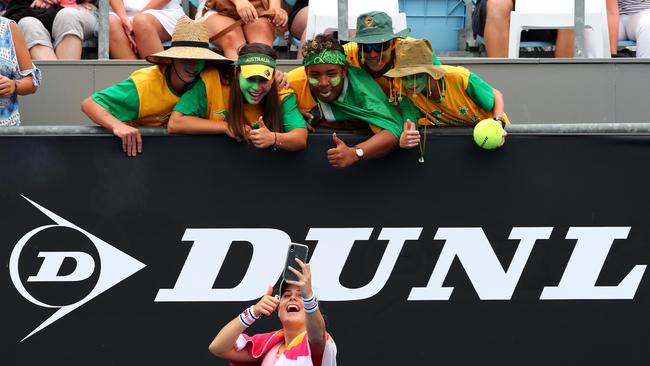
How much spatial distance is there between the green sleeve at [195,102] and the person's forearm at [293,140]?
44cm

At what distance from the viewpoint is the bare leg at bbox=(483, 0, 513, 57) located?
713cm

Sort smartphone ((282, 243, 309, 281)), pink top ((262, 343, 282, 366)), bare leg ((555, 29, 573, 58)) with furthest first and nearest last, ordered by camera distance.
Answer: bare leg ((555, 29, 573, 58)), pink top ((262, 343, 282, 366)), smartphone ((282, 243, 309, 281))

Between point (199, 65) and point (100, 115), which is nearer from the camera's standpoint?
point (100, 115)

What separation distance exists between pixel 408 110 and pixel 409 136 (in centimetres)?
25

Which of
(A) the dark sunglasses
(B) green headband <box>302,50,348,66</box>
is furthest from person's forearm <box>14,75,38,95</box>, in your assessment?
(A) the dark sunglasses

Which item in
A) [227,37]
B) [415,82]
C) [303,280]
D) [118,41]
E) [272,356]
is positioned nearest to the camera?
[303,280]

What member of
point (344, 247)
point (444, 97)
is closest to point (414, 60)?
point (444, 97)

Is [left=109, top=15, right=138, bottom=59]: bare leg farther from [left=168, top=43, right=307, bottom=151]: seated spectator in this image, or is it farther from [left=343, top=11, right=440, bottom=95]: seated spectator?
[left=343, top=11, right=440, bottom=95]: seated spectator

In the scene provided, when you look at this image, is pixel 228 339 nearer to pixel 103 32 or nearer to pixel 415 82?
pixel 415 82

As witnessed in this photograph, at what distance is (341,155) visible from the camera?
218 inches

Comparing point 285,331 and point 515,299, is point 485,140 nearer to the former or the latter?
point 515,299

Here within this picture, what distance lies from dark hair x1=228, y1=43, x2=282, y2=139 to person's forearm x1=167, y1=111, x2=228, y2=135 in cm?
6

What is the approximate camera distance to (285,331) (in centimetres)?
464

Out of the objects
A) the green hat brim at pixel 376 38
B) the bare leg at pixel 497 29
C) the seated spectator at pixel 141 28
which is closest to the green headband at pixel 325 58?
the green hat brim at pixel 376 38
